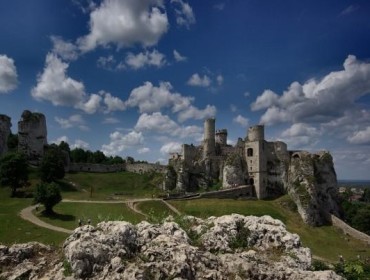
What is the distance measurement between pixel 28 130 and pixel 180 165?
40913 millimetres

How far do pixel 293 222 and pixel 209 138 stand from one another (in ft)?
110

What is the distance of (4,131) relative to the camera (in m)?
103

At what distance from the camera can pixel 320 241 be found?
63.8 m

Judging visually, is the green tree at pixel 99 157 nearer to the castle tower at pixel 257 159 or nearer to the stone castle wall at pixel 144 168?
the stone castle wall at pixel 144 168

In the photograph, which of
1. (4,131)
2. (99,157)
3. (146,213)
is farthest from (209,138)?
(99,157)

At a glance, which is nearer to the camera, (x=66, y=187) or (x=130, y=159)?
(x=66, y=187)

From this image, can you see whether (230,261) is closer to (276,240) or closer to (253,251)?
(253,251)

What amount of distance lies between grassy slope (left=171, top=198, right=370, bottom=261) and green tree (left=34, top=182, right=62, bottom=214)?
21.3m

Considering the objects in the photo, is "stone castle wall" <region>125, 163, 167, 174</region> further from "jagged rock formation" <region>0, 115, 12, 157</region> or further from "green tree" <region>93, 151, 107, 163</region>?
"jagged rock formation" <region>0, 115, 12, 157</region>

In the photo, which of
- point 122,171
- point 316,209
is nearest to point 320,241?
point 316,209

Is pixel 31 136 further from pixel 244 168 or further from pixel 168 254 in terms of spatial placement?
pixel 168 254

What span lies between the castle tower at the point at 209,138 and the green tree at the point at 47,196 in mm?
46070

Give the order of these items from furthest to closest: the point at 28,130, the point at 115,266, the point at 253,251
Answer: the point at 28,130 < the point at 253,251 < the point at 115,266

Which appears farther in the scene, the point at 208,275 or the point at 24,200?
the point at 24,200
